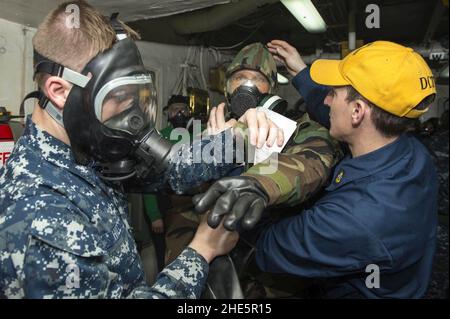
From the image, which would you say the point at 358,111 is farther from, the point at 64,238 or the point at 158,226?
the point at 158,226

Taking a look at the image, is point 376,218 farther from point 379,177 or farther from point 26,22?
point 26,22

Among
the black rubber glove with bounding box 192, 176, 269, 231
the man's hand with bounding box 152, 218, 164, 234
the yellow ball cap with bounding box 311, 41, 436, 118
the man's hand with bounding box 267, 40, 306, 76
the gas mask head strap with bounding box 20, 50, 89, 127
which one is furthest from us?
the man's hand with bounding box 152, 218, 164, 234

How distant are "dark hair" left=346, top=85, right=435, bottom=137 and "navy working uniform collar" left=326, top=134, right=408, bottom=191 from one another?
0.11ft

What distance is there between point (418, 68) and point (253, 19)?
953mm

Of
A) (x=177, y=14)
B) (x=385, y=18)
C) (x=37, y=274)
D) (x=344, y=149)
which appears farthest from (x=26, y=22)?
(x=385, y=18)

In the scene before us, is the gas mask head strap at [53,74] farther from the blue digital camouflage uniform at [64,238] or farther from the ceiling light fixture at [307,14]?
the ceiling light fixture at [307,14]

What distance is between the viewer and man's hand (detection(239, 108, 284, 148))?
3.03 ft

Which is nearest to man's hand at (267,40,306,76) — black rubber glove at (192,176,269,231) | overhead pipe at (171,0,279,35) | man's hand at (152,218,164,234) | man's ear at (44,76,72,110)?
overhead pipe at (171,0,279,35)

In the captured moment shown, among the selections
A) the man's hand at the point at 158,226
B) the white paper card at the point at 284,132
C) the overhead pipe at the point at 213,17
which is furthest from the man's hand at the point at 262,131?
the man's hand at the point at 158,226

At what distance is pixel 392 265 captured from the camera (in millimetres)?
901

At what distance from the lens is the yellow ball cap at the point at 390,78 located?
0.93 metres
